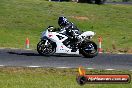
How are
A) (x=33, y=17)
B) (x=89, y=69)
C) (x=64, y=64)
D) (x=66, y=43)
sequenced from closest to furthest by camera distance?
1. (x=89, y=69)
2. (x=64, y=64)
3. (x=66, y=43)
4. (x=33, y=17)

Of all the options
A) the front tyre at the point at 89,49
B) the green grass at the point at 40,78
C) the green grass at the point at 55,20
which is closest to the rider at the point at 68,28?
the front tyre at the point at 89,49

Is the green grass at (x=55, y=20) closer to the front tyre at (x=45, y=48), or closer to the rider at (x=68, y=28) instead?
the front tyre at (x=45, y=48)

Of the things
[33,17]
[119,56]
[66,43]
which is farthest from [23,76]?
[33,17]

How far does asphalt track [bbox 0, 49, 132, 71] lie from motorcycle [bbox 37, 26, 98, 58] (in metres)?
0.28

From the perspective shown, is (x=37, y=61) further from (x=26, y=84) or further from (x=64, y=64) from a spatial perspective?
(x=26, y=84)

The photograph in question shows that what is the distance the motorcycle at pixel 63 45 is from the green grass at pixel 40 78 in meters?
4.28

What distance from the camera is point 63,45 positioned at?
22.7 metres

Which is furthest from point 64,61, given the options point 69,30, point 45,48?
point 69,30

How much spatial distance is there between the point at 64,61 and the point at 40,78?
18.2 ft

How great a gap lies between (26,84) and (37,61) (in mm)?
6887

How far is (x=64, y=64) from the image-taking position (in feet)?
64.8

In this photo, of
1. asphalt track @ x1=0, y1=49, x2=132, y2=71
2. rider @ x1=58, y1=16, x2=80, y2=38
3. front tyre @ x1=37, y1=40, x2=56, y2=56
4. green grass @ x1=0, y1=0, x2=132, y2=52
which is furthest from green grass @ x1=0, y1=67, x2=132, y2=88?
green grass @ x1=0, y1=0, x2=132, y2=52

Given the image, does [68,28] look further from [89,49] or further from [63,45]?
[89,49]

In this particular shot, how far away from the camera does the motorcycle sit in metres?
22.3
